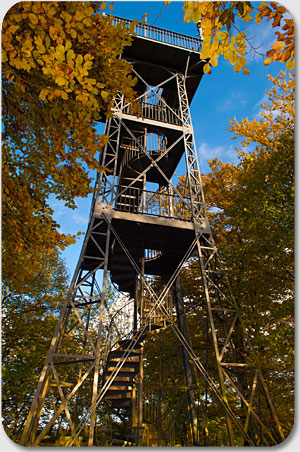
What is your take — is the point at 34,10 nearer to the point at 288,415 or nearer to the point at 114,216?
the point at 114,216

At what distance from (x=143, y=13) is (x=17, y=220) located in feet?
12.4

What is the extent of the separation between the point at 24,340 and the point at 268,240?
29.8 ft

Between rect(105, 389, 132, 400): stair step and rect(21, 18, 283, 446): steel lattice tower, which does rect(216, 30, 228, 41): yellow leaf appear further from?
rect(105, 389, 132, 400): stair step

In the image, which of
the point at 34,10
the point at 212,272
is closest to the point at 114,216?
the point at 212,272

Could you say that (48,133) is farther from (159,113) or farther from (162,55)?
(162,55)

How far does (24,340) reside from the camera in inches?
415

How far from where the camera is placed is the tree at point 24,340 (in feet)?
32.0

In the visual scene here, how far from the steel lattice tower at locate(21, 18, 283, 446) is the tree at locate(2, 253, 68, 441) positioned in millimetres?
1163

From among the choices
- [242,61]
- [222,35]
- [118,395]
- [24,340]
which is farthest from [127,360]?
[222,35]

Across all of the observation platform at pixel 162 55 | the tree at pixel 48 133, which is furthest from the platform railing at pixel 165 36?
the tree at pixel 48 133

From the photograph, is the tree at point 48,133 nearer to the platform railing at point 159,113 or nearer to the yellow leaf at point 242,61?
the yellow leaf at point 242,61

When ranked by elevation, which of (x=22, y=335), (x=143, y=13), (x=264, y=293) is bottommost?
(x=22, y=335)

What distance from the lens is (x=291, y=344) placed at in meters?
5.80

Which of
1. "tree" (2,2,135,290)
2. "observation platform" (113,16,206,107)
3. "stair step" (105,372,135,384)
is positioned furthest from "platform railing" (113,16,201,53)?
"stair step" (105,372,135,384)
